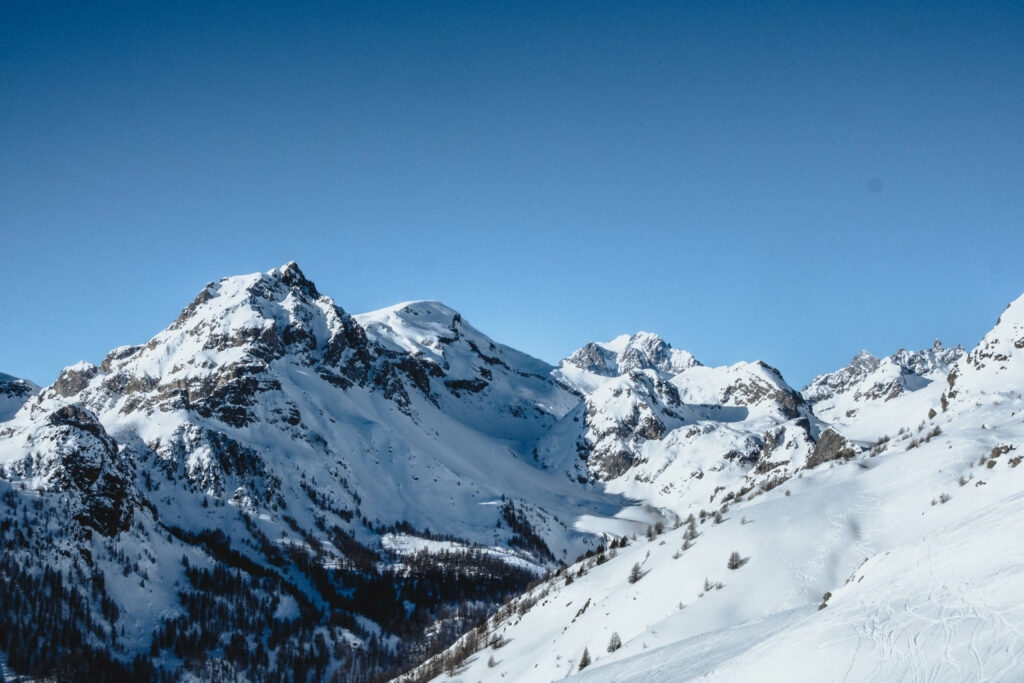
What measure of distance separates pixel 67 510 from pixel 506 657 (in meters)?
125

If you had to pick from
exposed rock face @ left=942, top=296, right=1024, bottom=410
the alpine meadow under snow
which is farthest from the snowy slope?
exposed rock face @ left=942, top=296, right=1024, bottom=410

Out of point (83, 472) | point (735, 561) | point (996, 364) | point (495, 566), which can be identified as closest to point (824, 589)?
point (735, 561)

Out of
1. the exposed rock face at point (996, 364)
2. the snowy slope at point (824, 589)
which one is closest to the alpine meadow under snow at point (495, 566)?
the snowy slope at point (824, 589)

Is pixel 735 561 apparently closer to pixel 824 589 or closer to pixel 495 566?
pixel 824 589

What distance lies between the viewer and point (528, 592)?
37.6m

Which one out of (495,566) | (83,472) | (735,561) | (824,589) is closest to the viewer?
(824,589)

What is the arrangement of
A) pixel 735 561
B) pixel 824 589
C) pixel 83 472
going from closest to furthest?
1. pixel 824 589
2. pixel 735 561
3. pixel 83 472

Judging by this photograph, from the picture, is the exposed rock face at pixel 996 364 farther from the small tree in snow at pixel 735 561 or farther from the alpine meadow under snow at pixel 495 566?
the small tree in snow at pixel 735 561

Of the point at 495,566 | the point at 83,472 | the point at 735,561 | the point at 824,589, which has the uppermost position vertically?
the point at 83,472

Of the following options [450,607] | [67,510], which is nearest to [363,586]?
[450,607]

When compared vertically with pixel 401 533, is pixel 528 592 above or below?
below

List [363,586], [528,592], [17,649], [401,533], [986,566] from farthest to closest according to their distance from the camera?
[401,533], [363,586], [17,649], [528,592], [986,566]

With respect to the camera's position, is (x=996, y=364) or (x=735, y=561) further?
(x=996, y=364)

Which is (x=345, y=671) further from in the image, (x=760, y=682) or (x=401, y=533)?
(x=760, y=682)
